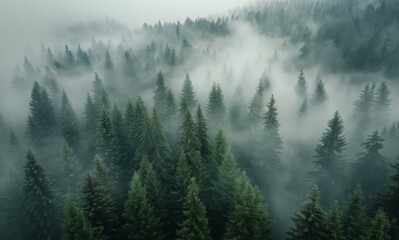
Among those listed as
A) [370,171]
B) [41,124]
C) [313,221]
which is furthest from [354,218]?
[41,124]

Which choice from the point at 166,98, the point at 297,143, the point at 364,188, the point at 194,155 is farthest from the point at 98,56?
the point at 364,188

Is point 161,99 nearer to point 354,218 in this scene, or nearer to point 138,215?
point 138,215

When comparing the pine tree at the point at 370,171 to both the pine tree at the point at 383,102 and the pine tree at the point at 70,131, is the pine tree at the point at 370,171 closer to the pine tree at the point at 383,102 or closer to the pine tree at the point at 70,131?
the pine tree at the point at 383,102

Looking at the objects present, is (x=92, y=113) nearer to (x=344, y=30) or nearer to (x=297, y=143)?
(x=297, y=143)

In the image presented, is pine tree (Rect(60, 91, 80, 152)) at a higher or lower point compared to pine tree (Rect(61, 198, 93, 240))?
lower

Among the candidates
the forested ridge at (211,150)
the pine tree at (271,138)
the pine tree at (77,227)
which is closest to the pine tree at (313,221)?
the forested ridge at (211,150)

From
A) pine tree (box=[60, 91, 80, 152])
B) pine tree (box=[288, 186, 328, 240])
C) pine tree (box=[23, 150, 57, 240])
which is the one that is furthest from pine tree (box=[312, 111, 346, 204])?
pine tree (box=[60, 91, 80, 152])

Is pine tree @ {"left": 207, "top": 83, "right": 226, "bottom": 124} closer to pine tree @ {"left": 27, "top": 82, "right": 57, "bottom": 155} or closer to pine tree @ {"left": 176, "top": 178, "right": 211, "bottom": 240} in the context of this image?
pine tree @ {"left": 27, "top": 82, "right": 57, "bottom": 155}
